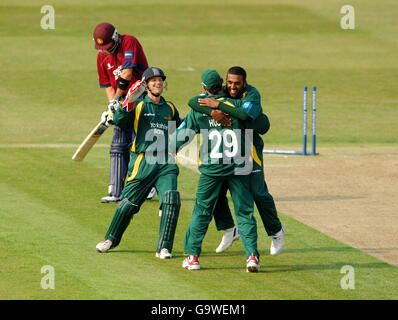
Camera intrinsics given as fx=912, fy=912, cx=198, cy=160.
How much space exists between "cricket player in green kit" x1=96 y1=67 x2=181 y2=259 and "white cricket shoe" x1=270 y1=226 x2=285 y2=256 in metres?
1.19

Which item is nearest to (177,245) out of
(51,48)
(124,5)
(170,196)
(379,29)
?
(170,196)

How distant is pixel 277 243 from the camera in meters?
10.7

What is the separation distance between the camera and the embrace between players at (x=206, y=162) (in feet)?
32.7

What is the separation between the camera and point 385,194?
1442 cm

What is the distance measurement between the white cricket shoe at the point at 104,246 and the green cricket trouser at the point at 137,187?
0.16 feet

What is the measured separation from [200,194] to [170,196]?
506mm

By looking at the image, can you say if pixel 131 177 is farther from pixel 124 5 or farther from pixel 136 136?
pixel 124 5

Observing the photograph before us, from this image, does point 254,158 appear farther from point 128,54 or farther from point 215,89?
point 128,54

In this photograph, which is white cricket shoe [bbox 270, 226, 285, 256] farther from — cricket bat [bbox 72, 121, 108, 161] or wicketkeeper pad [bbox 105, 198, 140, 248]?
cricket bat [bbox 72, 121, 108, 161]

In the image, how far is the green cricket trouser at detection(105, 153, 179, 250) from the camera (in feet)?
35.1

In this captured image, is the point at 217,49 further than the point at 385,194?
Yes
